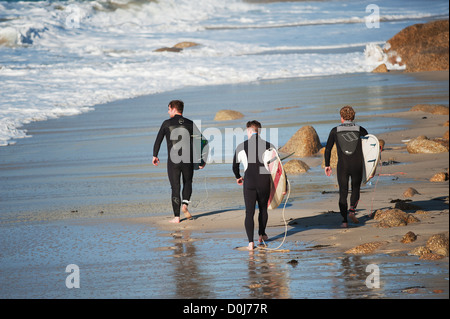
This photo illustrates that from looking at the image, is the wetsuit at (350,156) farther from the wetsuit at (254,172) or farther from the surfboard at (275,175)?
the wetsuit at (254,172)

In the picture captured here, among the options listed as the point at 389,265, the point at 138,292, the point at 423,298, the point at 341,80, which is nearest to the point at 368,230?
the point at 389,265

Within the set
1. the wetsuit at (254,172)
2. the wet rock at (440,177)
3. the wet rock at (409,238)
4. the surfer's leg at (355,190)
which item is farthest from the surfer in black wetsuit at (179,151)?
the wet rock at (440,177)

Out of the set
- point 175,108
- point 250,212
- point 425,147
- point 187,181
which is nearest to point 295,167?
point 425,147

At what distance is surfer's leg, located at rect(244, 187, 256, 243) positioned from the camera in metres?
7.34

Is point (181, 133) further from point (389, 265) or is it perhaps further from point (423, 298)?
point (423, 298)

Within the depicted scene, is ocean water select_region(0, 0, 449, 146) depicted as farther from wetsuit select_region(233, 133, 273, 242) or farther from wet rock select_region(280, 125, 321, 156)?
wetsuit select_region(233, 133, 273, 242)

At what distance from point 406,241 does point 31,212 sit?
552 centimetres

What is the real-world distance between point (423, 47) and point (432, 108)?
46.3 ft

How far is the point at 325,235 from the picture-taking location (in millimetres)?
7637

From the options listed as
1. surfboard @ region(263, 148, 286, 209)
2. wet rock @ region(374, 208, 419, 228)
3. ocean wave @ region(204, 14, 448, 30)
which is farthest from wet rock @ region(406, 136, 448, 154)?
ocean wave @ region(204, 14, 448, 30)

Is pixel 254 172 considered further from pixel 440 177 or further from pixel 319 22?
pixel 319 22

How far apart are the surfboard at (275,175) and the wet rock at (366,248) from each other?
117 cm

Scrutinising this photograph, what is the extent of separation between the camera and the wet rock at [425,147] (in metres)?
11.8

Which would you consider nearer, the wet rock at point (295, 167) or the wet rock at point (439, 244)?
the wet rock at point (439, 244)
